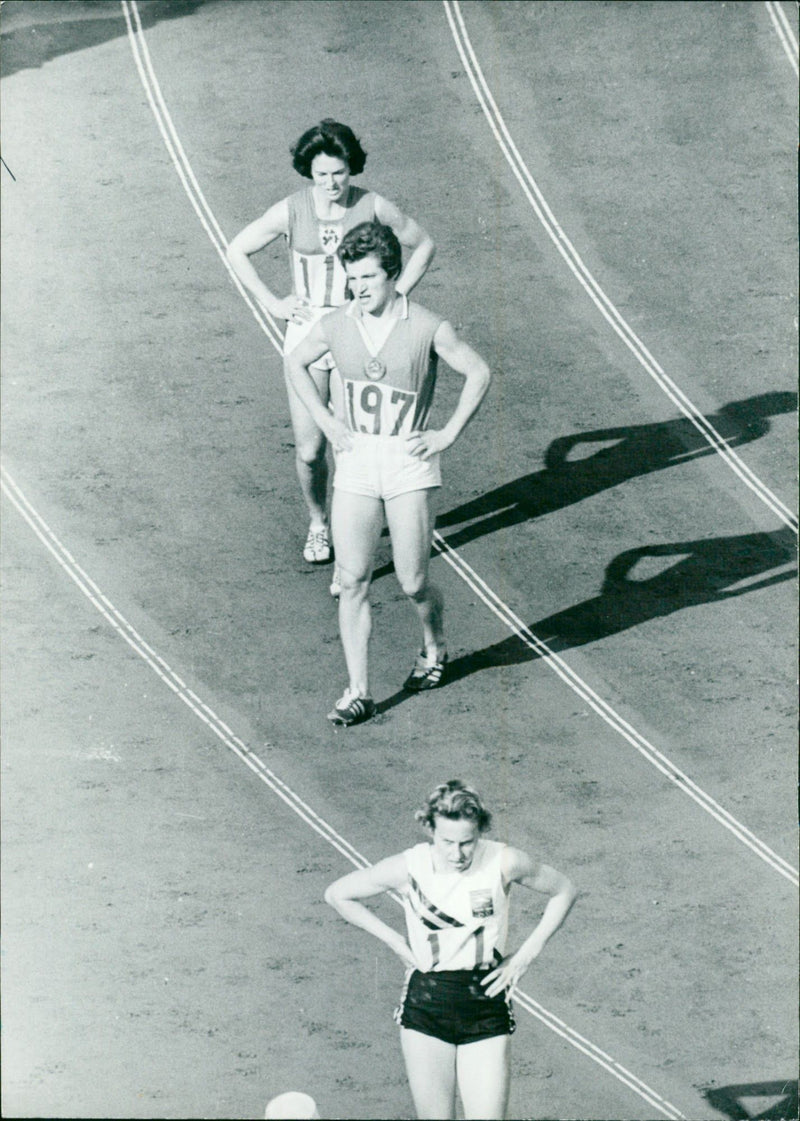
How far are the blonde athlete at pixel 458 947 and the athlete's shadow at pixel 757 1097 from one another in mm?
1587

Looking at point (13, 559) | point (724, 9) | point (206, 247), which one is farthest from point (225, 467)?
point (724, 9)

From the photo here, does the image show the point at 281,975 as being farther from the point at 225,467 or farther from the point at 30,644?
the point at 225,467

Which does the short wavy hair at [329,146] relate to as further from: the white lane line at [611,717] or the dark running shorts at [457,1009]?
the dark running shorts at [457,1009]

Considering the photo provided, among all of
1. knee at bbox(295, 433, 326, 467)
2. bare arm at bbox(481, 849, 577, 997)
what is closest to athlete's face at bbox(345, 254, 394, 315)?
knee at bbox(295, 433, 326, 467)

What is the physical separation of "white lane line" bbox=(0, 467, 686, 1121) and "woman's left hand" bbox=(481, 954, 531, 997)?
1.50m

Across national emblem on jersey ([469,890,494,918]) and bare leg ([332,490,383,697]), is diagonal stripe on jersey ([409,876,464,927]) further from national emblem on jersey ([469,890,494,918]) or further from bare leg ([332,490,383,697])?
bare leg ([332,490,383,697])

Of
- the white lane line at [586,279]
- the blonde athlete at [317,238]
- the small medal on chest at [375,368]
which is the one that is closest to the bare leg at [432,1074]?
the small medal on chest at [375,368]

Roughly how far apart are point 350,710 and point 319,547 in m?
1.68

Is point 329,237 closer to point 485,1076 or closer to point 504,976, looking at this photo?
point 504,976

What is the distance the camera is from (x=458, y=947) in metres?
9.05

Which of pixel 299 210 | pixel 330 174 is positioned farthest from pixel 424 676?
pixel 330 174

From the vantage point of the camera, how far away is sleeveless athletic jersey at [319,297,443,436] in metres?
11.6

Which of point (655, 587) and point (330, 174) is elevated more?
point (330, 174)

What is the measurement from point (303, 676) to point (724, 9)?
9857mm
